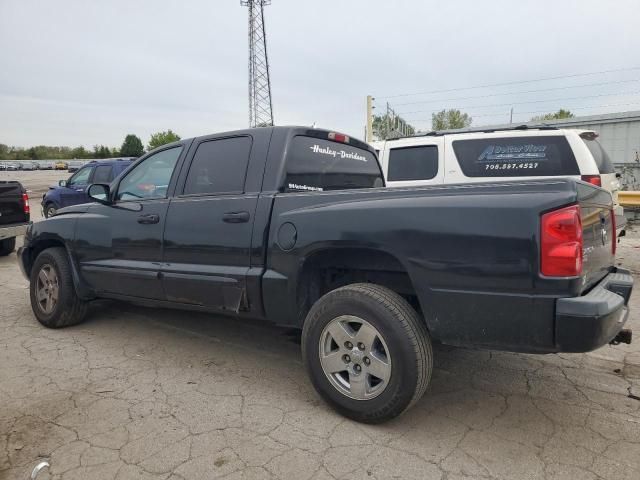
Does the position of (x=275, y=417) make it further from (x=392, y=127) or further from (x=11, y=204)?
(x=392, y=127)

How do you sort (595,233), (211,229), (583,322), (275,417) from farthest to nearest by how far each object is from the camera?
(211,229)
(275,417)
(595,233)
(583,322)

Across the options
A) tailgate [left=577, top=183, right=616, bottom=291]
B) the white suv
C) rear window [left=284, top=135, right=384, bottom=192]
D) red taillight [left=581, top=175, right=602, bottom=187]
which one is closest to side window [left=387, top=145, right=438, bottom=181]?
the white suv

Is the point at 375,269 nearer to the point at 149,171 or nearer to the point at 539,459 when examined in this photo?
the point at 539,459

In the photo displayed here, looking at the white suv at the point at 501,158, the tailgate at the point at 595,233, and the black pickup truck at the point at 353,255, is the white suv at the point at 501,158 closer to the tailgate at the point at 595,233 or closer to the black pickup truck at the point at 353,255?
the black pickup truck at the point at 353,255

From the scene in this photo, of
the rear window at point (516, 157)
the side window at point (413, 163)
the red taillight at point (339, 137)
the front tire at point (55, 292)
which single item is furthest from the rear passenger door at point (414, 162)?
the front tire at point (55, 292)

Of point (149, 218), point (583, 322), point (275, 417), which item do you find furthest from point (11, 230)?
point (583, 322)

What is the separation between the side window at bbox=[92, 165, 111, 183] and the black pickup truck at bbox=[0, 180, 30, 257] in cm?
278

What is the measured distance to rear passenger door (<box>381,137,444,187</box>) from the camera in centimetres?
681

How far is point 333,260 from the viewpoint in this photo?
296 cm

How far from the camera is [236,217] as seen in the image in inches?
128

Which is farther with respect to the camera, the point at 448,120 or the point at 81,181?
the point at 448,120

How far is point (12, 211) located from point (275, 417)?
25.6ft

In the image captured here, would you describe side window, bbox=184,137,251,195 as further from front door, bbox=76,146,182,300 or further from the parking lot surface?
the parking lot surface

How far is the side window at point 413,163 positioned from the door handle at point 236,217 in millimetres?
4278
